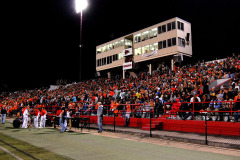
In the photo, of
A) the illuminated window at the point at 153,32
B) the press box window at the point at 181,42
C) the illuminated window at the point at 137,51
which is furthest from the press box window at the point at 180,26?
the illuminated window at the point at 137,51

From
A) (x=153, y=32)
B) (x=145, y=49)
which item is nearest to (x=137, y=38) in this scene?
(x=145, y=49)

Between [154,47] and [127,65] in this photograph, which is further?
[127,65]

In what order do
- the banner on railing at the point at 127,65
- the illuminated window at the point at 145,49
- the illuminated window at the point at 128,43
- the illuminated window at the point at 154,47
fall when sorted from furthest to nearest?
the illuminated window at the point at 128,43
the banner on railing at the point at 127,65
the illuminated window at the point at 145,49
the illuminated window at the point at 154,47

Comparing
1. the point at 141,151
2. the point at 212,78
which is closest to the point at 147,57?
the point at 212,78

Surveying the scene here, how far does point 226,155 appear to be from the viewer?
705cm

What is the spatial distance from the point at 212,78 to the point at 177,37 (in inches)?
629

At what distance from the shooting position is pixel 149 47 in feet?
123

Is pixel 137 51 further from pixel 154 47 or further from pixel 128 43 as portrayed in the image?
pixel 154 47

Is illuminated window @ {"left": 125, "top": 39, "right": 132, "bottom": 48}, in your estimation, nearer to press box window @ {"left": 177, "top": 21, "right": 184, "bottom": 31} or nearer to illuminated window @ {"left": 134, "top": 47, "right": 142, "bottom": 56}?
illuminated window @ {"left": 134, "top": 47, "right": 142, "bottom": 56}

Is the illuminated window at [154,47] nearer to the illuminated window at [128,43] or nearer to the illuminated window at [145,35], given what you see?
the illuminated window at [145,35]

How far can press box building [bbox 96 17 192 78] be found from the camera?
33406 millimetres

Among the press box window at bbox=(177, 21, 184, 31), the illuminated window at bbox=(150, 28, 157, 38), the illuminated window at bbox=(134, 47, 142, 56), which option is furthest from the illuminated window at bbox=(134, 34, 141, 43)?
the press box window at bbox=(177, 21, 184, 31)

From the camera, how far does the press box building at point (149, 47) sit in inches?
1315

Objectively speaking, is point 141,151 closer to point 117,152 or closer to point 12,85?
point 117,152
